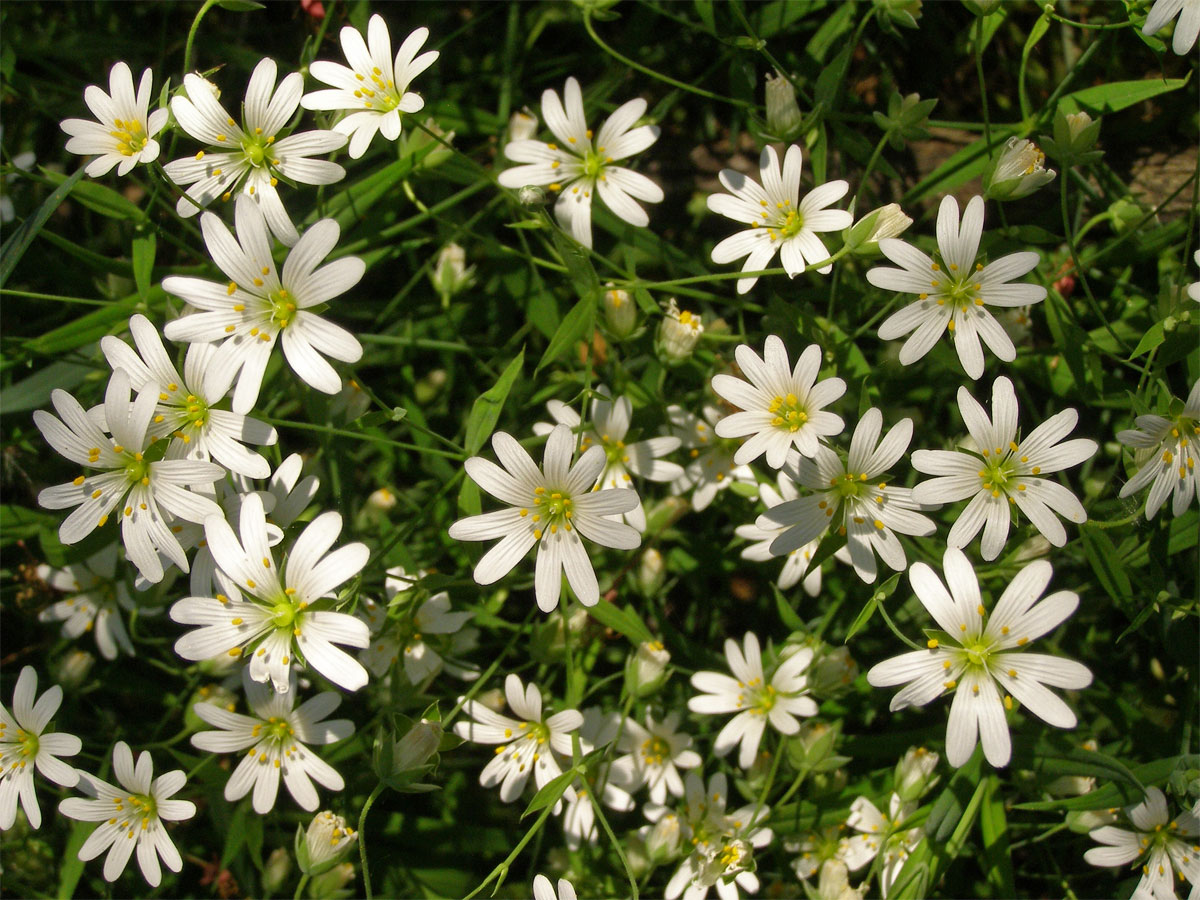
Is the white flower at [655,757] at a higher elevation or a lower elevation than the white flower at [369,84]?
lower

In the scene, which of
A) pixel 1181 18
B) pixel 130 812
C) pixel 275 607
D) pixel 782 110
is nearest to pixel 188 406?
pixel 275 607

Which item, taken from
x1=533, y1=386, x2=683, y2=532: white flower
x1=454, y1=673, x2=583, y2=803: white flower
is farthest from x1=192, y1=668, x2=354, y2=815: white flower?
x1=533, y1=386, x2=683, y2=532: white flower

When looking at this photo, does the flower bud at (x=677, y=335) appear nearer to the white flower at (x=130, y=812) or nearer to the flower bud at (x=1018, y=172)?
the flower bud at (x=1018, y=172)

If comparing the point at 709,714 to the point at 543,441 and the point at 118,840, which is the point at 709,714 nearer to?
the point at 543,441

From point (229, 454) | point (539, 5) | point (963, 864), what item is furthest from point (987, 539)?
point (539, 5)

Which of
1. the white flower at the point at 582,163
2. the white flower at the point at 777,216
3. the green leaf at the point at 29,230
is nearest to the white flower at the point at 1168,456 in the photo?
the white flower at the point at 777,216

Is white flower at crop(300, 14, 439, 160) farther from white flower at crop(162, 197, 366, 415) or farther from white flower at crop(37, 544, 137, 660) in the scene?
white flower at crop(37, 544, 137, 660)
